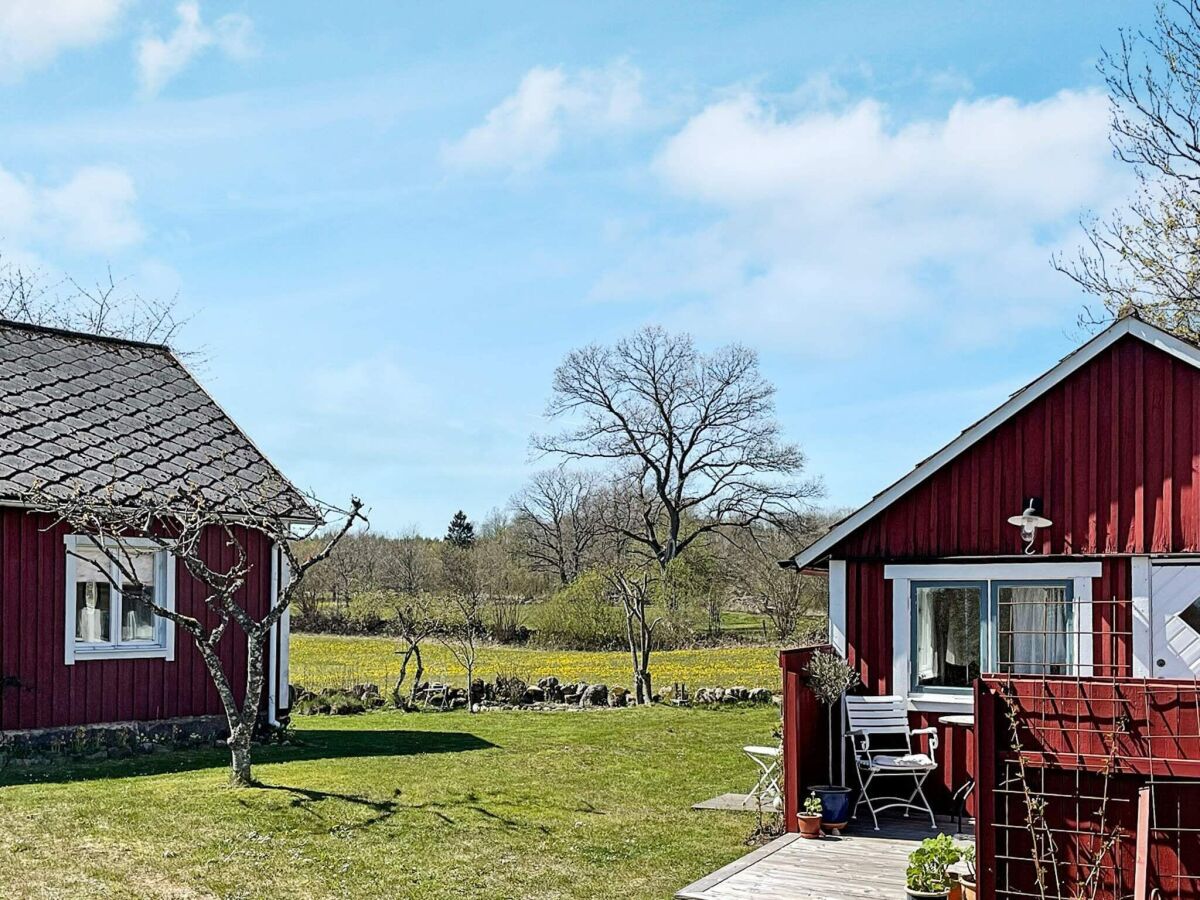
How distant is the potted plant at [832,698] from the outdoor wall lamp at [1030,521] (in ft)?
6.11

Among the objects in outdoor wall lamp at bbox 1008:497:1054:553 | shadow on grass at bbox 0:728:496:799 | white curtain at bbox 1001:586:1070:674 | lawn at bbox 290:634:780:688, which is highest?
outdoor wall lamp at bbox 1008:497:1054:553

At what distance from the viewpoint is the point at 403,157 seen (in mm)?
12914

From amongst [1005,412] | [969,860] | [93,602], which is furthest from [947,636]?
[93,602]

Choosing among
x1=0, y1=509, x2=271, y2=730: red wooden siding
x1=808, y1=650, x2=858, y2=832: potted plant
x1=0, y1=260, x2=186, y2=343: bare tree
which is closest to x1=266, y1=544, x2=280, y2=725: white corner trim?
x1=0, y1=509, x2=271, y2=730: red wooden siding

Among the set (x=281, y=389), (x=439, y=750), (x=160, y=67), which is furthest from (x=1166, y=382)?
(x=281, y=389)

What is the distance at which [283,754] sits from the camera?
13711 mm

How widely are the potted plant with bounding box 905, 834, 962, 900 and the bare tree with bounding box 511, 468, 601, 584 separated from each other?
42997mm

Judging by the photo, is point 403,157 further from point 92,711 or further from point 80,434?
point 92,711

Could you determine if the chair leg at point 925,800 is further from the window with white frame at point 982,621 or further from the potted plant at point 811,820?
the potted plant at point 811,820

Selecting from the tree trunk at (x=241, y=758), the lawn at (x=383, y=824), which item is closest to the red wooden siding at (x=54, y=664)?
the lawn at (x=383, y=824)

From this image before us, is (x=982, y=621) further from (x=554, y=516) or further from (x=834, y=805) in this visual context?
(x=554, y=516)

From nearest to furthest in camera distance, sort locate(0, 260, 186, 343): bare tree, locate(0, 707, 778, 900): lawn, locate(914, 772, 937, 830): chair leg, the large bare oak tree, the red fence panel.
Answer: the red fence panel, locate(0, 707, 778, 900): lawn, locate(914, 772, 937, 830): chair leg, locate(0, 260, 186, 343): bare tree, the large bare oak tree

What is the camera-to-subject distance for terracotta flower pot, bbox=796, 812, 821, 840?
957 centimetres

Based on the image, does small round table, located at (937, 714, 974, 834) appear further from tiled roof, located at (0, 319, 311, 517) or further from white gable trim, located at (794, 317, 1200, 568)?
tiled roof, located at (0, 319, 311, 517)
